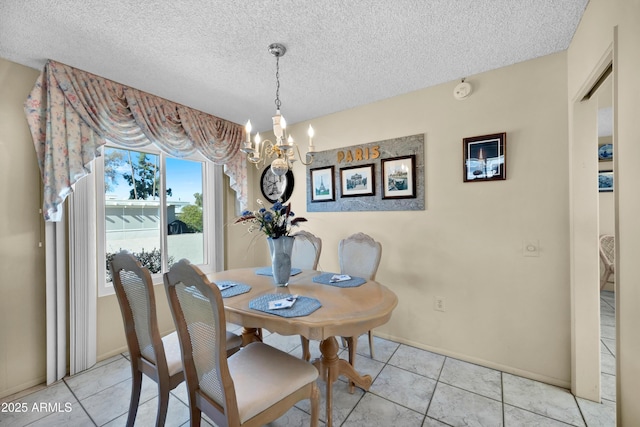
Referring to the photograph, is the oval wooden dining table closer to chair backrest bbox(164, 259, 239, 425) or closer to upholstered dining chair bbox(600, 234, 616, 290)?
chair backrest bbox(164, 259, 239, 425)

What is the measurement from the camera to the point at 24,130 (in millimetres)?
1931

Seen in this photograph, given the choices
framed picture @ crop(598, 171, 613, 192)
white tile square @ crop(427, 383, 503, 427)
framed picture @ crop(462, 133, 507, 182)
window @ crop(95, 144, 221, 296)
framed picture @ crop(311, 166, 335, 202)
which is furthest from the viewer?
framed picture @ crop(598, 171, 613, 192)

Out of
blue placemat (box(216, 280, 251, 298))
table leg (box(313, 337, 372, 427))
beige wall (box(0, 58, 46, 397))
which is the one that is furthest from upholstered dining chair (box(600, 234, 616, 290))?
beige wall (box(0, 58, 46, 397))

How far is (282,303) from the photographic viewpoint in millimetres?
1431

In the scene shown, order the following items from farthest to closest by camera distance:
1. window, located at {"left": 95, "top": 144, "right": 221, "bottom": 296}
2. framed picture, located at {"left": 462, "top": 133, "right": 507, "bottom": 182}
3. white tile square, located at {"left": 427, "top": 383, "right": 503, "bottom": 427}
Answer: window, located at {"left": 95, "top": 144, "right": 221, "bottom": 296}, framed picture, located at {"left": 462, "top": 133, "right": 507, "bottom": 182}, white tile square, located at {"left": 427, "top": 383, "right": 503, "bottom": 427}

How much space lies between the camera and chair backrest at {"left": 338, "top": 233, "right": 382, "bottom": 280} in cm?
223

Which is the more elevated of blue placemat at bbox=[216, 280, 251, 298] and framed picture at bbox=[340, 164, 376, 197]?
framed picture at bbox=[340, 164, 376, 197]

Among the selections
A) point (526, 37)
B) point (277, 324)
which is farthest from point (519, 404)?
point (526, 37)

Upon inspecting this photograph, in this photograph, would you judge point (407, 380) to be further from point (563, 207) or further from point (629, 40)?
point (629, 40)

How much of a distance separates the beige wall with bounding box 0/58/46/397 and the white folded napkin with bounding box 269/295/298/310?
1959mm

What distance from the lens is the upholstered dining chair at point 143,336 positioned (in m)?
1.30

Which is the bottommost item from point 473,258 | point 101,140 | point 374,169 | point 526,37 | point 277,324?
point 277,324

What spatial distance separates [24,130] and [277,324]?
7.91ft

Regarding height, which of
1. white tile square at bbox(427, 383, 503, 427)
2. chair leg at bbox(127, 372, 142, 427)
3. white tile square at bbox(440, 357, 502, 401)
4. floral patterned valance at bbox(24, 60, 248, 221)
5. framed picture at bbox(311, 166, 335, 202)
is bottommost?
white tile square at bbox(440, 357, 502, 401)
